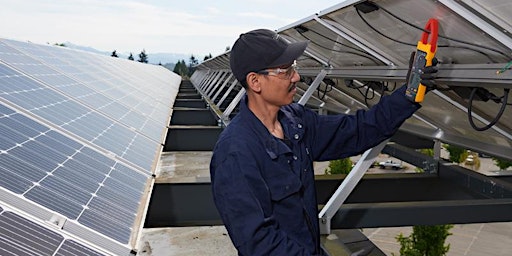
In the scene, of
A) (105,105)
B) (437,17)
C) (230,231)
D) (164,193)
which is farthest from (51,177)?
(105,105)

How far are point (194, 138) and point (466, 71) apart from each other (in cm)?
606

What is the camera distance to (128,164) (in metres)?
4.85

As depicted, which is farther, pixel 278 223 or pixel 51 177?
pixel 51 177


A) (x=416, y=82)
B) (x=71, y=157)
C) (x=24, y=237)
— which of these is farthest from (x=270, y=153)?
(x=71, y=157)

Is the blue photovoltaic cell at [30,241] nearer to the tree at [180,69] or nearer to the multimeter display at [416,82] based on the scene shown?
the multimeter display at [416,82]

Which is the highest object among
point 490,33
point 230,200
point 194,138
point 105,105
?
point 490,33

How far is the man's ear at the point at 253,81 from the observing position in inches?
89.4

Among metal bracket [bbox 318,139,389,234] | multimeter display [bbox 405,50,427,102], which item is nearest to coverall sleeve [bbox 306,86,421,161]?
multimeter display [bbox 405,50,427,102]

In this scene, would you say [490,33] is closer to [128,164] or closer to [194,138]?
[128,164]

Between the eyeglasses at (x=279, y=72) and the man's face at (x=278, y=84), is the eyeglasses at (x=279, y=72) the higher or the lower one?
the higher one

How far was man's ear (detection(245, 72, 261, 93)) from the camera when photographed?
2271mm

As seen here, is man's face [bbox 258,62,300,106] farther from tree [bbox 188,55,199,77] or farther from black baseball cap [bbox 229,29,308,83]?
tree [bbox 188,55,199,77]

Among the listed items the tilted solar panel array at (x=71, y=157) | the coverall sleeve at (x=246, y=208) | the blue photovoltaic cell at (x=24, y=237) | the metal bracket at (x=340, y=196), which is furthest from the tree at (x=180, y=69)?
the coverall sleeve at (x=246, y=208)

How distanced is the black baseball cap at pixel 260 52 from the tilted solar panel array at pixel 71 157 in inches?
53.1
